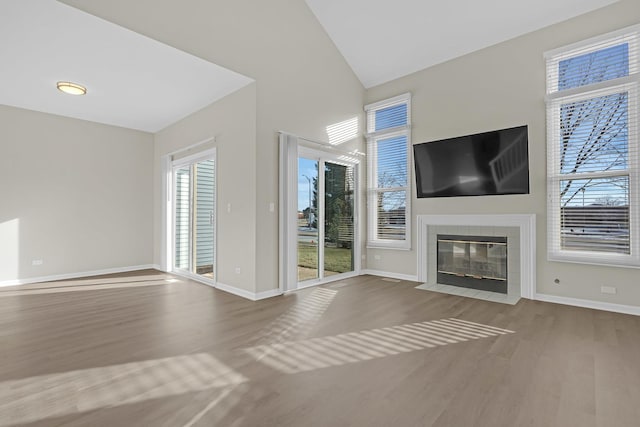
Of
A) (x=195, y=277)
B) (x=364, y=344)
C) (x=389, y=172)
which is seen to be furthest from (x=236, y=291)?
(x=389, y=172)

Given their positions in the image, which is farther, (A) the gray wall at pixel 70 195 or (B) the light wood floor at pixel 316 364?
(A) the gray wall at pixel 70 195

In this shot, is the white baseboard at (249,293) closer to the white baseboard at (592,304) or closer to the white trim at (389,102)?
the white baseboard at (592,304)

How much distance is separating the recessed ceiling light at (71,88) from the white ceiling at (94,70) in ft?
0.28

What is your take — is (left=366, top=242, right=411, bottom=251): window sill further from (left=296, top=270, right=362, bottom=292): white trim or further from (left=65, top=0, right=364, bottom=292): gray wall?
(left=65, top=0, right=364, bottom=292): gray wall

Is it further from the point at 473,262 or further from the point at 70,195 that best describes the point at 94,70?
the point at 473,262

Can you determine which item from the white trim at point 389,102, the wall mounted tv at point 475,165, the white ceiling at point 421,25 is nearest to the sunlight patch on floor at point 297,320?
the wall mounted tv at point 475,165

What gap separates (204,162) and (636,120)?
599 centimetres

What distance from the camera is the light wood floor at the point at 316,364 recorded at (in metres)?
1.79

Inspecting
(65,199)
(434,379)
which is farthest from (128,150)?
(434,379)

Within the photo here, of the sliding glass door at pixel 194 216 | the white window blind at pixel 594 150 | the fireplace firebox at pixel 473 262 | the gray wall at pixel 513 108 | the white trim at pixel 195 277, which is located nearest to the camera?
the white window blind at pixel 594 150

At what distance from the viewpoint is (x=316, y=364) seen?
239 centimetres

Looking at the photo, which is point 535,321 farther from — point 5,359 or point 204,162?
point 204,162

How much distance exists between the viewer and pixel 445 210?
5047 mm

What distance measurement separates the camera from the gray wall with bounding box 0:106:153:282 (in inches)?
204
